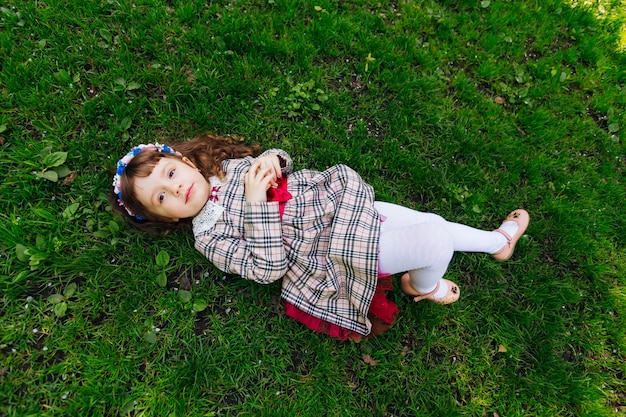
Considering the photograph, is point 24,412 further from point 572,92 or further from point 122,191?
point 572,92

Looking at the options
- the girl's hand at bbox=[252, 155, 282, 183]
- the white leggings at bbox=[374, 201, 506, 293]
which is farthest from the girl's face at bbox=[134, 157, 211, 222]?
the white leggings at bbox=[374, 201, 506, 293]

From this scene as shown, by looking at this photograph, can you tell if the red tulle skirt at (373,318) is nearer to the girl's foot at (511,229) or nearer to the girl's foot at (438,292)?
the girl's foot at (438,292)

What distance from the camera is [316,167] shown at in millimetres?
3498

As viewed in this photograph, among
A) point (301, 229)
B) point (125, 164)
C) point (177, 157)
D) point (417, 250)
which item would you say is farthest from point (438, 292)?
point (125, 164)

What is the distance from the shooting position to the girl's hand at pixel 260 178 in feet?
8.89

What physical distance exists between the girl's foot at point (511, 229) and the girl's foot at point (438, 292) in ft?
1.81

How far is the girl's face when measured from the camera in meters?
2.65

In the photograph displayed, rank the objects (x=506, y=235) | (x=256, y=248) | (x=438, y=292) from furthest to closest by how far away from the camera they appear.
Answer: (x=506, y=235) → (x=438, y=292) → (x=256, y=248)

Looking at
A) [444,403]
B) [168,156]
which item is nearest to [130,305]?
[168,156]

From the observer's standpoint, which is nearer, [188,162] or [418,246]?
[418,246]

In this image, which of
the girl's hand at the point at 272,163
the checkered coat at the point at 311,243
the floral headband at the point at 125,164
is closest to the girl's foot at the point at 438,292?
the checkered coat at the point at 311,243

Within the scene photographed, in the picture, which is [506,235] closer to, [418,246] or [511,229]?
[511,229]

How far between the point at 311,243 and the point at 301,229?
126 millimetres

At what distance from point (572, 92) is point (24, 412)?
5597 millimetres
